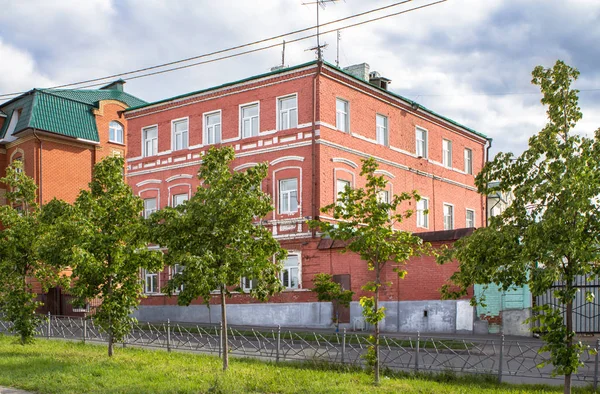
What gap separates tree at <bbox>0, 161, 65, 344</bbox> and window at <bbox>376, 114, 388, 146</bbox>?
14929 mm

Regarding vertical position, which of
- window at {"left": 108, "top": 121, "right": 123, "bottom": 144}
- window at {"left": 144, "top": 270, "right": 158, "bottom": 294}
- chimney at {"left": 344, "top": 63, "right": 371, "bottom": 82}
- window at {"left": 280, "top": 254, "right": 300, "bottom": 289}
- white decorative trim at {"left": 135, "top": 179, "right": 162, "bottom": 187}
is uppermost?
chimney at {"left": 344, "top": 63, "right": 371, "bottom": 82}

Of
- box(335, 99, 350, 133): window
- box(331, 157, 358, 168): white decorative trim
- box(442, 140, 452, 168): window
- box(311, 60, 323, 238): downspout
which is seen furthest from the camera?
box(442, 140, 452, 168): window

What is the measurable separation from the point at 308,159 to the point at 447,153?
403 inches

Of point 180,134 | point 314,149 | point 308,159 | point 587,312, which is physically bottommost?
point 587,312

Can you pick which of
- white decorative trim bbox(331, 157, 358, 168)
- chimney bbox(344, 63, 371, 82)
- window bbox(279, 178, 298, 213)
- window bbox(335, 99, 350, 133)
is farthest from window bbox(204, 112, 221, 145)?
chimney bbox(344, 63, 371, 82)

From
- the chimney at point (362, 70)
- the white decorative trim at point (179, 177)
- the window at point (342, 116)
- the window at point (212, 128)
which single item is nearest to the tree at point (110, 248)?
the window at point (342, 116)

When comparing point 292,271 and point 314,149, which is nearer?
point 314,149

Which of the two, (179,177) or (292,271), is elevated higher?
(179,177)

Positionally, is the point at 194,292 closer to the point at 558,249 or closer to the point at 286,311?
the point at 558,249

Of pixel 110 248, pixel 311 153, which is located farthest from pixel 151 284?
pixel 110 248

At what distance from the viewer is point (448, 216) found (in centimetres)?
3294

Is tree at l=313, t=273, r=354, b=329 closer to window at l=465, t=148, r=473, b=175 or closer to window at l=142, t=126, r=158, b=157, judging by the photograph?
window at l=142, t=126, r=158, b=157

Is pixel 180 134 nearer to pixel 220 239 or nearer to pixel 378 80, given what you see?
pixel 378 80

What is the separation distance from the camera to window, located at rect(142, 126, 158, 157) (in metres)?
31.2
